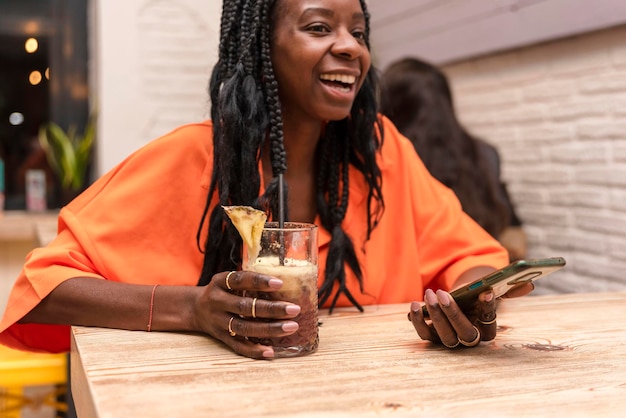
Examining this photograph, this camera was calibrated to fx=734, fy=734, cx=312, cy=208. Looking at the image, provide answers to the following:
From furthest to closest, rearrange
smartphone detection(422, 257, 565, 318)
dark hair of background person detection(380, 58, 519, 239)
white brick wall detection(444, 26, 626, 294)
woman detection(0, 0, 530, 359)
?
dark hair of background person detection(380, 58, 519, 239) → white brick wall detection(444, 26, 626, 294) → woman detection(0, 0, 530, 359) → smartphone detection(422, 257, 565, 318)

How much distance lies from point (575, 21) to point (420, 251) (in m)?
1.11

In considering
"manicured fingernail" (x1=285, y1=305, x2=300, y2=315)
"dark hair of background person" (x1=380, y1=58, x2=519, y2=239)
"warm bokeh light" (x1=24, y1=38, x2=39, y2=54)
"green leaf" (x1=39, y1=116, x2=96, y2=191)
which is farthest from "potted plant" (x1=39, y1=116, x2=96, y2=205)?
"manicured fingernail" (x1=285, y1=305, x2=300, y2=315)

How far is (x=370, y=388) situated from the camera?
2.78 ft

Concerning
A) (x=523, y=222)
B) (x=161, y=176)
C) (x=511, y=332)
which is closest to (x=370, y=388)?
(x=511, y=332)

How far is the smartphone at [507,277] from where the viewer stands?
2.93 ft

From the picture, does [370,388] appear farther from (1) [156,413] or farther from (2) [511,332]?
(2) [511,332]

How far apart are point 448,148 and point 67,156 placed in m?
1.81

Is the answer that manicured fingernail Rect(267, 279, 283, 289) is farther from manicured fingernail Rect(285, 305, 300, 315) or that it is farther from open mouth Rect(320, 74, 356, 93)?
open mouth Rect(320, 74, 356, 93)

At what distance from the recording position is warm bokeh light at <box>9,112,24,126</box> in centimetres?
362

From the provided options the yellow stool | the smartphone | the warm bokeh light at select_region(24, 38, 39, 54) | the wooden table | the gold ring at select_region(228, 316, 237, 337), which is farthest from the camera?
the warm bokeh light at select_region(24, 38, 39, 54)

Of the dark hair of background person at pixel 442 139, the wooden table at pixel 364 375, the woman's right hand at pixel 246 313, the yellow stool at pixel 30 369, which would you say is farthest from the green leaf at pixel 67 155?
the woman's right hand at pixel 246 313

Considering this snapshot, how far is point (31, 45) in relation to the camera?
3.62m

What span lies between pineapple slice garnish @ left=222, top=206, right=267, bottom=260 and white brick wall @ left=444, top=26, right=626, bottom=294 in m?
1.50

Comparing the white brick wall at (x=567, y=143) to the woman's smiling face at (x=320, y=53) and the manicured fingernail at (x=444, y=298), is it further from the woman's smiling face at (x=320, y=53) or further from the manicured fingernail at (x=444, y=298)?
the manicured fingernail at (x=444, y=298)
